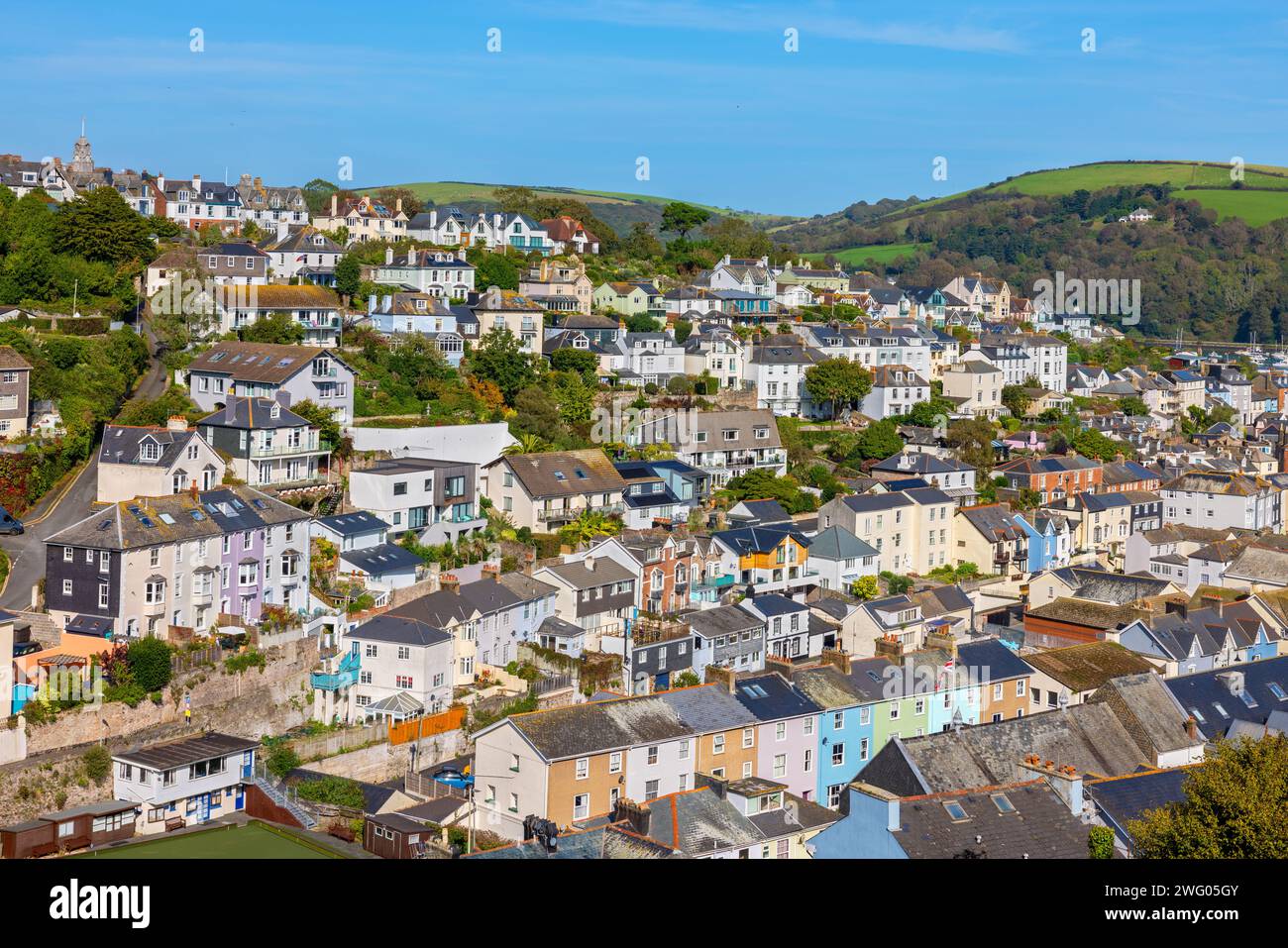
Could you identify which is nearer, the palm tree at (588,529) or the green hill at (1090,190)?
the palm tree at (588,529)

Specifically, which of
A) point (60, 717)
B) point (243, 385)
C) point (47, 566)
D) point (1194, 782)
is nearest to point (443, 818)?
point (60, 717)

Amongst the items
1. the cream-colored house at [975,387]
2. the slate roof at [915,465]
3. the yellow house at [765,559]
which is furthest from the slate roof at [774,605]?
the cream-colored house at [975,387]

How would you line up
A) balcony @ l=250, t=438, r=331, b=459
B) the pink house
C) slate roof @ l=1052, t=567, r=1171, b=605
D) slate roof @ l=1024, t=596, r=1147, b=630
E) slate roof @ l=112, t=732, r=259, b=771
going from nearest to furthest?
slate roof @ l=112, t=732, r=259, b=771, balcony @ l=250, t=438, r=331, b=459, slate roof @ l=1024, t=596, r=1147, b=630, slate roof @ l=1052, t=567, r=1171, b=605, the pink house

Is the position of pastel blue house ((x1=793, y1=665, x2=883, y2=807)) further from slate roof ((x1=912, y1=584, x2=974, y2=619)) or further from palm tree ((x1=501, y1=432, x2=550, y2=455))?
palm tree ((x1=501, y1=432, x2=550, y2=455))

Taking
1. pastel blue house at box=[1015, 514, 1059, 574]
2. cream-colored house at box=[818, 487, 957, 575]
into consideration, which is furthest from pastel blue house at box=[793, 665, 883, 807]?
pastel blue house at box=[1015, 514, 1059, 574]

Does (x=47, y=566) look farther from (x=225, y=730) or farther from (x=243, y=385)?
(x=243, y=385)

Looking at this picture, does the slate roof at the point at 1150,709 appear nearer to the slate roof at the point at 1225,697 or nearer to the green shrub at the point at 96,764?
the slate roof at the point at 1225,697
